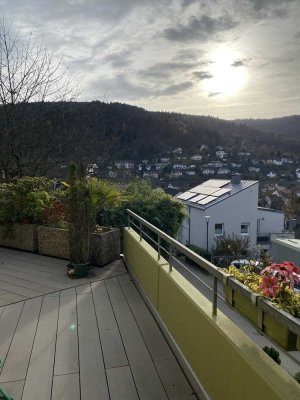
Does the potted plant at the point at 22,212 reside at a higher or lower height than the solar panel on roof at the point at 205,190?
higher

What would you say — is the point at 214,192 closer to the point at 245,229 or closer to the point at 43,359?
the point at 245,229

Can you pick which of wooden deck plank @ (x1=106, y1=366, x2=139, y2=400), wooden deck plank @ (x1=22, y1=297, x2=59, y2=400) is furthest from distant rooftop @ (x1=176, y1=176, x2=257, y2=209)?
wooden deck plank @ (x1=106, y1=366, x2=139, y2=400)

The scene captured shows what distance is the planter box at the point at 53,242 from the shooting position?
530 centimetres

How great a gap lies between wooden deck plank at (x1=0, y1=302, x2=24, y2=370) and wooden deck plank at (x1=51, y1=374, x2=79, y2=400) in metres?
0.58

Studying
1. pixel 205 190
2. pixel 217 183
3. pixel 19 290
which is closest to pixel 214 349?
pixel 19 290

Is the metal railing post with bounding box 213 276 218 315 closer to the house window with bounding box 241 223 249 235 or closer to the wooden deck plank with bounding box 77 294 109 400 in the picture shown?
the wooden deck plank with bounding box 77 294 109 400

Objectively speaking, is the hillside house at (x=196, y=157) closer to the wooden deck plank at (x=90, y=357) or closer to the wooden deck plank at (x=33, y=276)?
the wooden deck plank at (x=33, y=276)

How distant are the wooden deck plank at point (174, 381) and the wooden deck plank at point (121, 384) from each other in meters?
0.22

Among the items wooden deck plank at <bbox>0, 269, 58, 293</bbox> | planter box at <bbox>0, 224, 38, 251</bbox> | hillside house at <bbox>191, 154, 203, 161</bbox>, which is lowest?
wooden deck plank at <bbox>0, 269, 58, 293</bbox>

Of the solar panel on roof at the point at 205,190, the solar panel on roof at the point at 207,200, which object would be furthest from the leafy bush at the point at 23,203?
the solar panel on roof at the point at 205,190

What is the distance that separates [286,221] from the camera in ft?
98.3

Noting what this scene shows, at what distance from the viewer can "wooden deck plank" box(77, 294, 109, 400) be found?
224 cm

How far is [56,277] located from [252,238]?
2197 cm

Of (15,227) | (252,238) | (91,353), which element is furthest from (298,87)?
(252,238)
